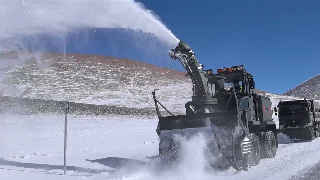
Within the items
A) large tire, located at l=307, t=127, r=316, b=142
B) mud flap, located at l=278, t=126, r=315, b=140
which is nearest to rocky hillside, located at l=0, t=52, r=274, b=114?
mud flap, located at l=278, t=126, r=315, b=140

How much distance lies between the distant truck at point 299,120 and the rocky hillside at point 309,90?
53.6 m

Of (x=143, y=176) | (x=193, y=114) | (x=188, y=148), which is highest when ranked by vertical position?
(x=193, y=114)

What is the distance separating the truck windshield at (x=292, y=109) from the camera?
20375mm

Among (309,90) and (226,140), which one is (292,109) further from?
(309,90)

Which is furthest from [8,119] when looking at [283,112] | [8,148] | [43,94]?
[283,112]

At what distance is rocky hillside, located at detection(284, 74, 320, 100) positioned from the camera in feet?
243

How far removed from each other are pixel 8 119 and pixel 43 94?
34.1ft

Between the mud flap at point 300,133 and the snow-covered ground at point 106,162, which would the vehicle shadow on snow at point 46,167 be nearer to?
the snow-covered ground at point 106,162

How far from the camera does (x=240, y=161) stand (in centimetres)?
1034

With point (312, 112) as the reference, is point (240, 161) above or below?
below

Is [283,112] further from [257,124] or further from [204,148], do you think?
[204,148]

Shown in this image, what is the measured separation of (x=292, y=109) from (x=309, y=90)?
64790 millimetres

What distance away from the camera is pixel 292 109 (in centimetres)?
2069

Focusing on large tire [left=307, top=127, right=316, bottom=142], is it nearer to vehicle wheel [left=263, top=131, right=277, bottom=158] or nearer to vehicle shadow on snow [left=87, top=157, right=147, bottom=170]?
vehicle wheel [left=263, top=131, right=277, bottom=158]
